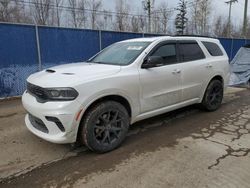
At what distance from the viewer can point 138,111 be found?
12.9ft

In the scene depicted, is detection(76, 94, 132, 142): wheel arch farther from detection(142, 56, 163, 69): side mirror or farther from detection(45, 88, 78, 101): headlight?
detection(142, 56, 163, 69): side mirror

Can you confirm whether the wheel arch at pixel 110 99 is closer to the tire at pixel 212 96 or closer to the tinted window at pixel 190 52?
the tinted window at pixel 190 52

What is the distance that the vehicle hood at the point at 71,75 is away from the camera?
10.6 ft

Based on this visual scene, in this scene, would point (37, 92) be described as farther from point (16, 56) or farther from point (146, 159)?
point (16, 56)

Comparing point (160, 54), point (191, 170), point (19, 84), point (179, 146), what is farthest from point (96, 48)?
point (191, 170)

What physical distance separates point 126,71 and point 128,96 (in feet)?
1.32

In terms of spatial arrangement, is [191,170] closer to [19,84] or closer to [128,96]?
[128,96]

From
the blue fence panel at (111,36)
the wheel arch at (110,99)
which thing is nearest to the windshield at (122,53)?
the wheel arch at (110,99)

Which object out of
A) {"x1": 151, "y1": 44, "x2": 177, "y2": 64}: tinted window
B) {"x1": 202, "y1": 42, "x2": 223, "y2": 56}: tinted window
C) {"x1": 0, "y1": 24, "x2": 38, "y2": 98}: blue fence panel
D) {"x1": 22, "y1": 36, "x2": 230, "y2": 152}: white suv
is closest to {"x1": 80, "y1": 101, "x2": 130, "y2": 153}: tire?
{"x1": 22, "y1": 36, "x2": 230, "y2": 152}: white suv

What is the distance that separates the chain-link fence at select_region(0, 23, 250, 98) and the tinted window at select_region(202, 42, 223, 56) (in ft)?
15.1

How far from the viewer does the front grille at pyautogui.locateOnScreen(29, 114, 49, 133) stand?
3.40 m

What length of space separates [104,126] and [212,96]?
3162 millimetres

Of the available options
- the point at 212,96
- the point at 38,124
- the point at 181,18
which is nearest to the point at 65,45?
the point at 38,124

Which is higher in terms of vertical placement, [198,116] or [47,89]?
[47,89]
